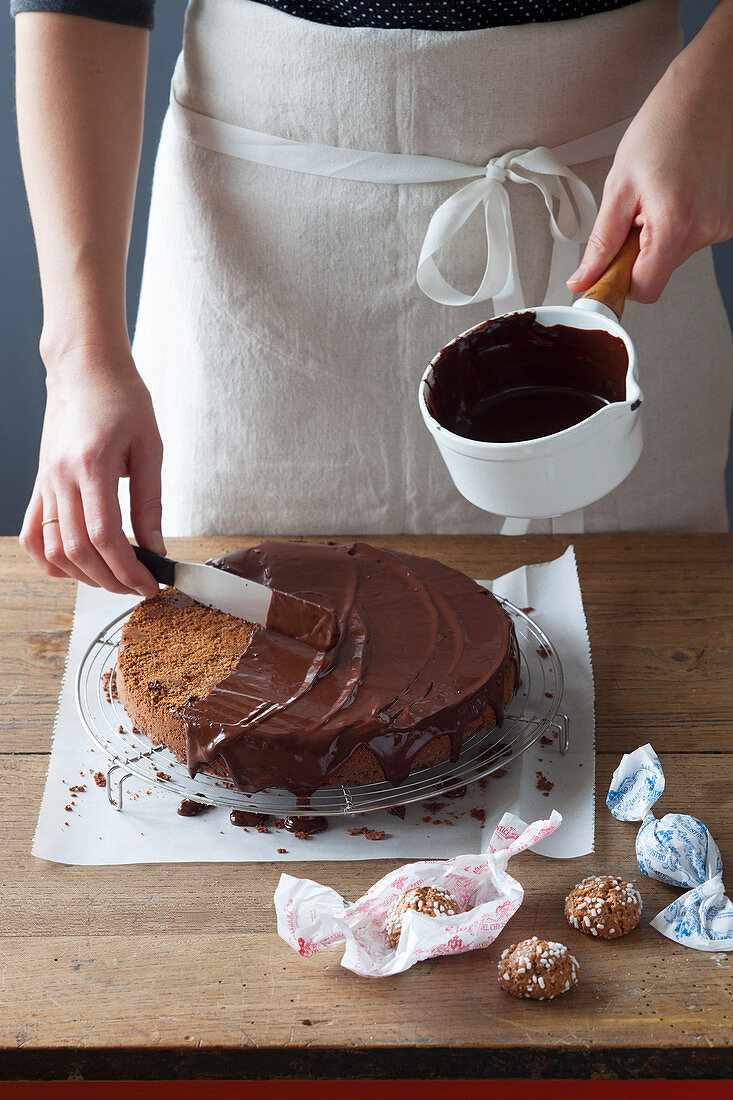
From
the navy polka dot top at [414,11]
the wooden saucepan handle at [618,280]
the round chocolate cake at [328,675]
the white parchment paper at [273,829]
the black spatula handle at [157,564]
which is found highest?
the navy polka dot top at [414,11]

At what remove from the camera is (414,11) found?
1393 millimetres

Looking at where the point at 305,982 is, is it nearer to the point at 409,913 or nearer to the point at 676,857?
the point at 409,913

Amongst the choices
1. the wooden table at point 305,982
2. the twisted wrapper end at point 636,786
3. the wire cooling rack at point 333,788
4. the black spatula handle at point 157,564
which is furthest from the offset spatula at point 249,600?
the twisted wrapper end at point 636,786

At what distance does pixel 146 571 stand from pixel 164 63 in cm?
170

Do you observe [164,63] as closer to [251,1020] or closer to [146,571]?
[146,571]

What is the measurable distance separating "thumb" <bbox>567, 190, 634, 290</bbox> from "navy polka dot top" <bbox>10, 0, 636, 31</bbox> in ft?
1.21

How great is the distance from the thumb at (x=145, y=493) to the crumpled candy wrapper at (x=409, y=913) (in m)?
0.49

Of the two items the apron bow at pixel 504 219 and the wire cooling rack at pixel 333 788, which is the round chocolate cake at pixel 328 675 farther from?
the apron bow at pixel 504 219

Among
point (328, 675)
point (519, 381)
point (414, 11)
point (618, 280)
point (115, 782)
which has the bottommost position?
point (115, 782)

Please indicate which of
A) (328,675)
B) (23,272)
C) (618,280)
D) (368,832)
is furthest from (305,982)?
(23,272)

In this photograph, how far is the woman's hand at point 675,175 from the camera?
120 cm

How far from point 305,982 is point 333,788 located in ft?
0.84

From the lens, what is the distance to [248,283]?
1602 mm

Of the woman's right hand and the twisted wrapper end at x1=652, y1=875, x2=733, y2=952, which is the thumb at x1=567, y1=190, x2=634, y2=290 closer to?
the woman's right hand
